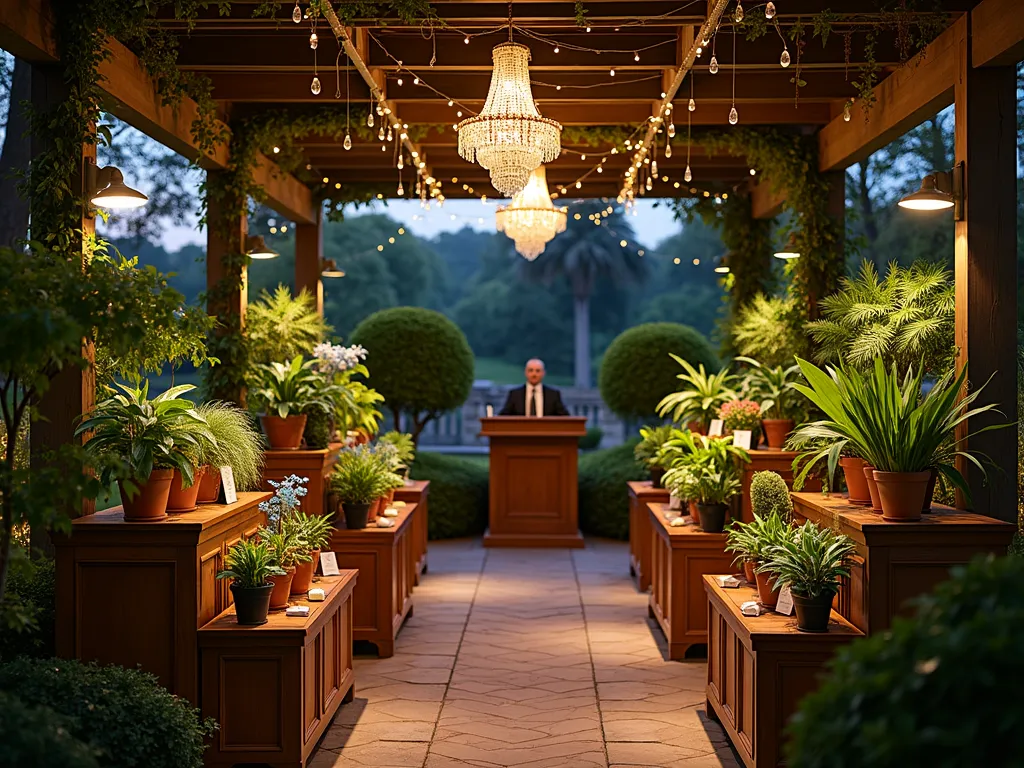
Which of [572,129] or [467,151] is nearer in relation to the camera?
[467,151]

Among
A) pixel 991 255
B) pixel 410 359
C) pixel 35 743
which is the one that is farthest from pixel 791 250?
pixel 35 743

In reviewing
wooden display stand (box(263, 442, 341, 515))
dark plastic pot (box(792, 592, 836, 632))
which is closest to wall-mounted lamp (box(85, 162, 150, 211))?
wooden display stand (box(263, 442, 341, 515))

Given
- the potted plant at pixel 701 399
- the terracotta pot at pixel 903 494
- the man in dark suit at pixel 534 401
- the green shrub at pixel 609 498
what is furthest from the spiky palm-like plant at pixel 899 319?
the green shrub at pixel 609 498

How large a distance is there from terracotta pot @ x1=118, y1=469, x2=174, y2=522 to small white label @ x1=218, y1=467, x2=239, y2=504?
54 centimetres

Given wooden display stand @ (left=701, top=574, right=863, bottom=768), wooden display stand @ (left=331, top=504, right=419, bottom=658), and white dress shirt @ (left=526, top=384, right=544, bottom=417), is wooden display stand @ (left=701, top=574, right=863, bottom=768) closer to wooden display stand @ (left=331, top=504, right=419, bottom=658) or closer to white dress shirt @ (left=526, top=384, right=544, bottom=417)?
wooden display stand @ (left=331, top=504, right=419, bottom=658)

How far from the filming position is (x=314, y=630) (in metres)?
4.44

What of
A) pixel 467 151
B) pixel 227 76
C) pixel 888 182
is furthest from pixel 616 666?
pixel 888 182

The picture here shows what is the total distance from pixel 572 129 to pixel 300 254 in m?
3.63

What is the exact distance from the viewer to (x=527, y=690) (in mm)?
5684

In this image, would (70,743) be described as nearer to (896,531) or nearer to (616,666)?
(896,531)

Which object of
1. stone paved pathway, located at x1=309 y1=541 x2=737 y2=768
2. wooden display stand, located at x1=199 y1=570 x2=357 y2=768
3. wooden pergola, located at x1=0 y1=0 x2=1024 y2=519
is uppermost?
wooden pergola, located at x1=0 y1=0 x2=1024 y2=519

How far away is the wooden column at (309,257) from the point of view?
10195 millimetres

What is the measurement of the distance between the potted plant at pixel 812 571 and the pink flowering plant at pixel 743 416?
2.46 m

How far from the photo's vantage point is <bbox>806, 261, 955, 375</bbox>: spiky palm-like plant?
17.6ft
